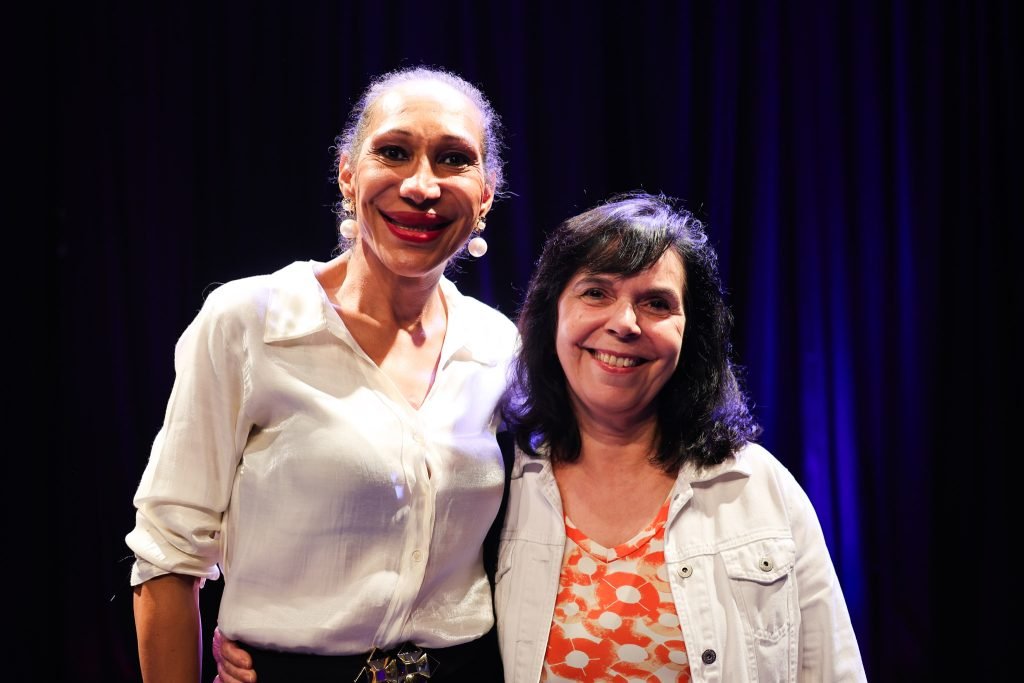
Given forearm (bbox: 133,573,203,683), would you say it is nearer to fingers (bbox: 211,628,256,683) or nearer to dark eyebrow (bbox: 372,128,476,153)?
fingers (bbox: 211,628,256,683)

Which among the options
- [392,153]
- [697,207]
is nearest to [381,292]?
[392,153]

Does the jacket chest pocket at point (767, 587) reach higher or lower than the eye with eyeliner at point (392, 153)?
lower

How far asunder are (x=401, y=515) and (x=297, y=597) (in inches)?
9.2

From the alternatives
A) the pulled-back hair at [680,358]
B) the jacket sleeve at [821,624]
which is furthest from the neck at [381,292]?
the jacket sleeve at [821,624]

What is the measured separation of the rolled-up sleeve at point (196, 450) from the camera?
57.1 inches

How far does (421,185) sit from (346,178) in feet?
0.82

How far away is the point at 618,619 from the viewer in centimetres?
160

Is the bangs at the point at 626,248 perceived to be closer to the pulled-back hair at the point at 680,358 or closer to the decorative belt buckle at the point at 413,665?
the pulled-back hair at the point at 680,358

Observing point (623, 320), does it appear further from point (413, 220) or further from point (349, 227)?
point (349, 227)

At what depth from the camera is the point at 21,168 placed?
10.3 ft

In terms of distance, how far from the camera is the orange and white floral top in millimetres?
1593

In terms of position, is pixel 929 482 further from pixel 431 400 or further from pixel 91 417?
pixel 91 417

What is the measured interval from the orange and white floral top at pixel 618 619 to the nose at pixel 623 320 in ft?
1.37

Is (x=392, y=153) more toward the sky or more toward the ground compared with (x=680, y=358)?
more toward the sky
